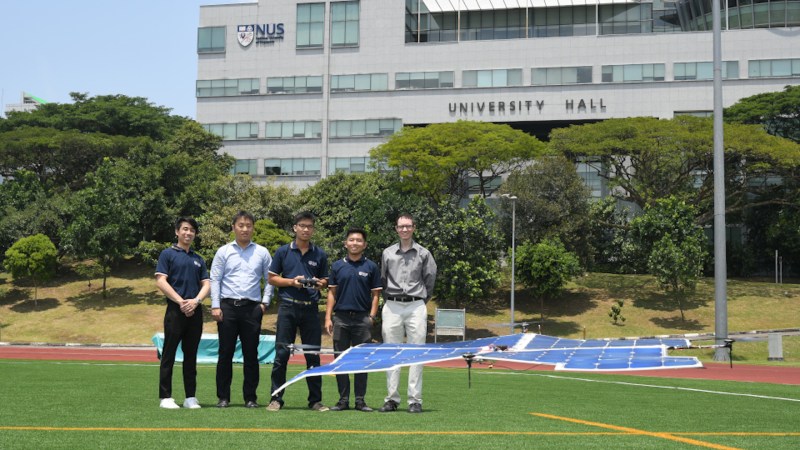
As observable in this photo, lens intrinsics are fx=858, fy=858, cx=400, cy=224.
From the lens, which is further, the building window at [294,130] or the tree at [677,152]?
the building window at [294,130]

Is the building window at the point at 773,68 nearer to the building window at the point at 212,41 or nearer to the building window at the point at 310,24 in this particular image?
the building window at the point at 310,24

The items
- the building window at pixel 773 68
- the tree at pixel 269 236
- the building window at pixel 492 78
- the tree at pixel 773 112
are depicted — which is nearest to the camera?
the tree at pixel 269 236

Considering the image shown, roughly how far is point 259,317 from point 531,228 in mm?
42530

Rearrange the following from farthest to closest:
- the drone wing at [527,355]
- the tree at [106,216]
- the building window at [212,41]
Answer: the building window at [212,41]
the tree at [106,216]
the drone wing at [527,355]

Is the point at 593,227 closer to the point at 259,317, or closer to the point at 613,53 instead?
the point at 613,53

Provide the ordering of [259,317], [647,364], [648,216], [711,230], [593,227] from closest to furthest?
[647,364] < [259,317] < [648,216] < [593,227] < [711,230]

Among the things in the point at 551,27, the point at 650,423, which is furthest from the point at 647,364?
the point at 551,27

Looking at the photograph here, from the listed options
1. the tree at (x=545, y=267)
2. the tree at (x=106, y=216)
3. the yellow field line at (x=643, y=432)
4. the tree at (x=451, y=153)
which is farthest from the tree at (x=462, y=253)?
the yellow field line at (x=643, y=432)

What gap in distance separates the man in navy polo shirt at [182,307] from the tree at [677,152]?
44.8 metres

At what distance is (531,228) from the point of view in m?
51.3

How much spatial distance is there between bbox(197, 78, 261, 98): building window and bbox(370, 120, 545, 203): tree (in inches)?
732

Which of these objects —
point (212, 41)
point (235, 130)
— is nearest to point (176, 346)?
point (235, 130)

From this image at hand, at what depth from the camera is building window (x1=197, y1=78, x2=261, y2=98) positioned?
233ft

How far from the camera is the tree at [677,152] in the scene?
5012 cm
